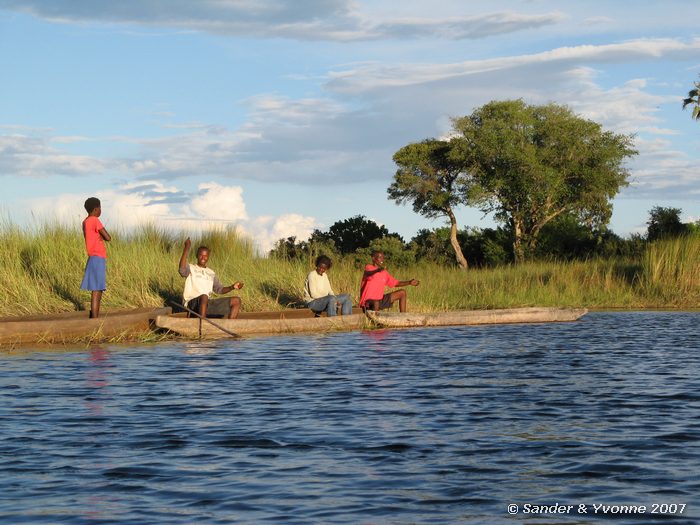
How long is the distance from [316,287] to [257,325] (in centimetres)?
167

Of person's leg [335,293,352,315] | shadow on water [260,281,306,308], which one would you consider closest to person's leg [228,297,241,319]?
person's leg [335,293,352,315]

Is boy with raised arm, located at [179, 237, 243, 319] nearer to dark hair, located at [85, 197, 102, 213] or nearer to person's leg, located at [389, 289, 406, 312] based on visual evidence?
dark hair, located at [85, 197, 102, 213]

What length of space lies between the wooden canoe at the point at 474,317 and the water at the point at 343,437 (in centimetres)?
408

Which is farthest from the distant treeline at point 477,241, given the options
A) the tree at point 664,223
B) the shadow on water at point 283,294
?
the shadow on water at point 283,294

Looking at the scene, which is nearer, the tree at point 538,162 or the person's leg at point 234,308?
the person's leg at point 234,308

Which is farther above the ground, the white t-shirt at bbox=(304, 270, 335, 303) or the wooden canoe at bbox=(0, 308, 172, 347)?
the white t-shirt at bbox=(304, 270, 335, 303)

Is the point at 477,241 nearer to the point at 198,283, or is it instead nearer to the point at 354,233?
the point at 354,233

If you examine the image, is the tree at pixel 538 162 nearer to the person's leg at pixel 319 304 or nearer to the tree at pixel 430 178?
the tree at pixel 430 178

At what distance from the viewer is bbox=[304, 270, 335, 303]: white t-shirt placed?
17250 millimetres

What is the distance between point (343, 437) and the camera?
296 inches

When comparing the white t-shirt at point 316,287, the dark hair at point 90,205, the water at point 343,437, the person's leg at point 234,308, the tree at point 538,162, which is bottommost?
the water at point 343,437

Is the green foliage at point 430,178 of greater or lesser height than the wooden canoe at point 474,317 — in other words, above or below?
above

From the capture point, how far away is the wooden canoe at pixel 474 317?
17.7 metres

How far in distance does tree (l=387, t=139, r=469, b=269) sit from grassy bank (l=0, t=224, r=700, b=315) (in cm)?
1758
